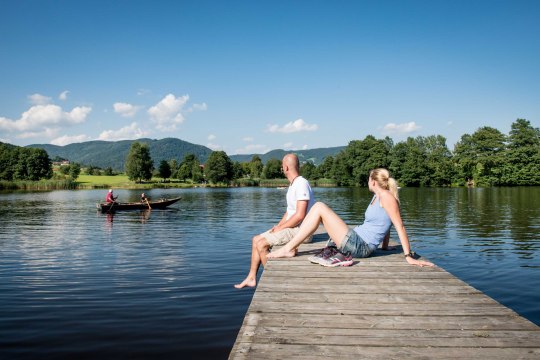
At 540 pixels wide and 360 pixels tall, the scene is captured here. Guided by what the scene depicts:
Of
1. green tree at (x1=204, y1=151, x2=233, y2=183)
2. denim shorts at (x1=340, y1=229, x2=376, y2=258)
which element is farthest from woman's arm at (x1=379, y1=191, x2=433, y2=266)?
green tree at (x1=204, y1=151, x2=233, y2=183)

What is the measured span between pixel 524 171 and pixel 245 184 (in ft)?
264

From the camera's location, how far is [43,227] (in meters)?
25.0

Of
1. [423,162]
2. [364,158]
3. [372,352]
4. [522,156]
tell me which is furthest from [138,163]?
[372,352]

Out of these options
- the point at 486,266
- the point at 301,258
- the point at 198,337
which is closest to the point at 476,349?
the point at 301,258

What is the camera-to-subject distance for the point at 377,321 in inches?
172

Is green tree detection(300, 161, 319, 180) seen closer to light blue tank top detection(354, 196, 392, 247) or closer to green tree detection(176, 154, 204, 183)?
green tree detection(176, 154, 204, 183)

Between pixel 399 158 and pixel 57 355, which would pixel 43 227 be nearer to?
pixel 57 355

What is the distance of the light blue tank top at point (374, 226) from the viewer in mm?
7652

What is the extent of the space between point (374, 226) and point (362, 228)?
8.7 inches

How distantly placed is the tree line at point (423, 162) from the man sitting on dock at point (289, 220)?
339 feet

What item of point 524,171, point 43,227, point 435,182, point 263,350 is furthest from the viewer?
point 435,182

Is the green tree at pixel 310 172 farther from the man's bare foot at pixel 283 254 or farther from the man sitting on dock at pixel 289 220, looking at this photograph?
the man's bare foot at pixel 283 254

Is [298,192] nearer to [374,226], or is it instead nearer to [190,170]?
[374,226]

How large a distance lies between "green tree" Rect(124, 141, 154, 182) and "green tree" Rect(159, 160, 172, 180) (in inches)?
663
